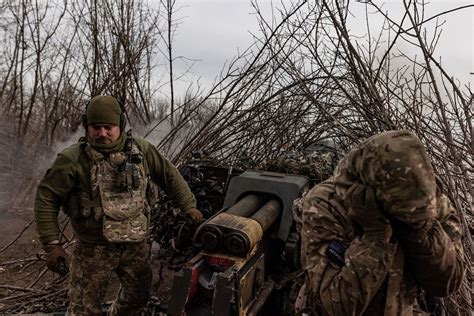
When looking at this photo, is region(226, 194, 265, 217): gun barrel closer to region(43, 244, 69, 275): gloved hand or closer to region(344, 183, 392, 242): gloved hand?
region(43, 244, 69, 275): gloved hand

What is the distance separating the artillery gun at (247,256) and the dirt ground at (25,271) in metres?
1.33

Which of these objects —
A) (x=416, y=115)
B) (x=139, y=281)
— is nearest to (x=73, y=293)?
(x=139, y=281)

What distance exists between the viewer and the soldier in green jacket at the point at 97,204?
10.9ft

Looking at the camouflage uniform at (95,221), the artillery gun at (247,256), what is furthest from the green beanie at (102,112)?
the artillery gun at (247,256)

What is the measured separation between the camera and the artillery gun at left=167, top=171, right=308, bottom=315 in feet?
9.05

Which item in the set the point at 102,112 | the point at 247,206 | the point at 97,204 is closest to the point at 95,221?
the point at 97,204

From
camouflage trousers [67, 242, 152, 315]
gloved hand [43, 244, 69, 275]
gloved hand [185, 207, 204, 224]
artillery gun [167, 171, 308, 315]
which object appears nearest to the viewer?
artillery gun [167, 171, 308, 315]

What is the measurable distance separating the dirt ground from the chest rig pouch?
115 centimetres

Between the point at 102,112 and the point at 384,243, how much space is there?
2166 millimetres

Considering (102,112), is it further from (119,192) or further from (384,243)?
(384,243)

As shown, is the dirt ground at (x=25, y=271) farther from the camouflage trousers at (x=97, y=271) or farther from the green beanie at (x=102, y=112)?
the green beanie at (x=102, y=112)

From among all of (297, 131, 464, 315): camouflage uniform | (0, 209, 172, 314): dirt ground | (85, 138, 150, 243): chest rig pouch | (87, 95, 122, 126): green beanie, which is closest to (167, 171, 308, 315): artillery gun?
(85, 138, 150, 243): chest rig pouch

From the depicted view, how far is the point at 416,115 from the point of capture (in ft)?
11.7

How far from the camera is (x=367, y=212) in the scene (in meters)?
1.81
